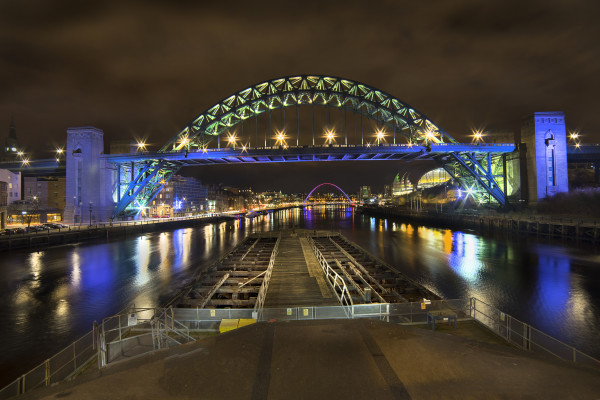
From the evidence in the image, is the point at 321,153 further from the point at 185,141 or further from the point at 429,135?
the point at 185,141

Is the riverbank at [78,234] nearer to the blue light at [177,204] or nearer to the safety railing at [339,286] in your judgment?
the safety railing at [339,286]

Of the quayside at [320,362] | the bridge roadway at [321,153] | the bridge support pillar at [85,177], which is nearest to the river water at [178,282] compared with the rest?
the quayside at [320,362]

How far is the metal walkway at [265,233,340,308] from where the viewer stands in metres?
11.7

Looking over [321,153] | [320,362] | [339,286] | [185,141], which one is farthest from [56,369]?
[185,141]

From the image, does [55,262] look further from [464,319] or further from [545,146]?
[545,146]

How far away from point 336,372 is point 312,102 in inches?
2049

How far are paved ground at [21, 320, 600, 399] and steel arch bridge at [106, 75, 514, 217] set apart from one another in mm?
46904

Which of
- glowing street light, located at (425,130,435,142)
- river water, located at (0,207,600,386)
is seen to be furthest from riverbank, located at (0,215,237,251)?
glowing street light, located at (425,130,435,142)

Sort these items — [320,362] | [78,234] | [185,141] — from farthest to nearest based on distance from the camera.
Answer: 1. [185,141]
2. [78,234]
3. [320,362]

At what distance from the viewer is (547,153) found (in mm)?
44406

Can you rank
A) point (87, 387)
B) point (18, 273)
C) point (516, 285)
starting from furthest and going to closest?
point (18, 273) < point (516, 285) < point (87, 387)

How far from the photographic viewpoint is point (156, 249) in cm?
3609

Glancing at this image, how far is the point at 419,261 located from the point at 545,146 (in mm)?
30634

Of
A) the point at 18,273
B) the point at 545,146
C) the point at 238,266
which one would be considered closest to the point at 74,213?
the point at 18,273
